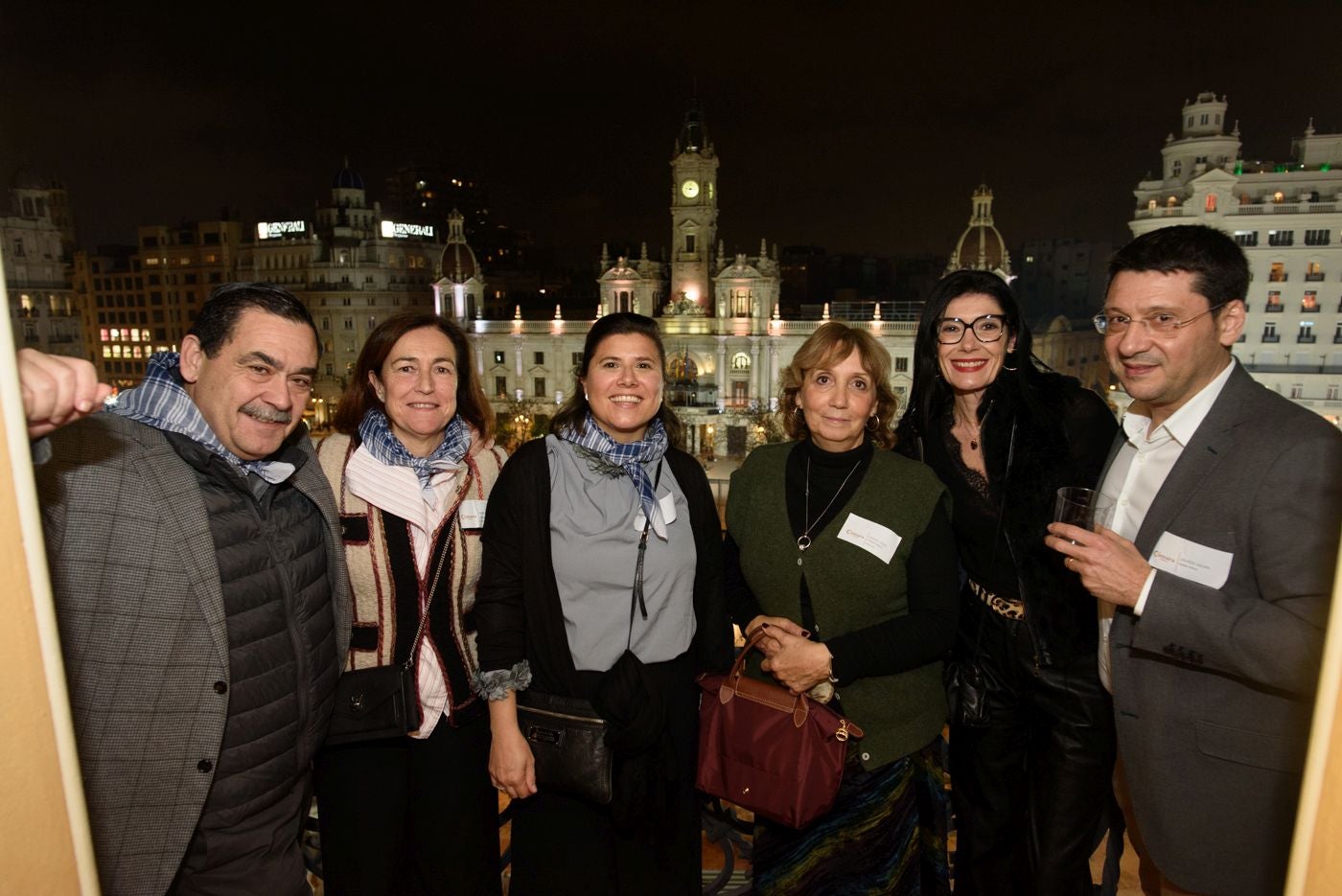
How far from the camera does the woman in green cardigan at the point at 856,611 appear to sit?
7.91ft

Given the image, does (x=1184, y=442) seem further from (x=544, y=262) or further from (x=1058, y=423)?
(x=544, y=262)

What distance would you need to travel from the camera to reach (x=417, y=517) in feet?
8.08

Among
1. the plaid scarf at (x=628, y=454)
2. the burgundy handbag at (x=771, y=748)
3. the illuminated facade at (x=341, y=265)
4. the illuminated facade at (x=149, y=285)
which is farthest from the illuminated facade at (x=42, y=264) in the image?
the burgundy handbag at (x=771, y=748)

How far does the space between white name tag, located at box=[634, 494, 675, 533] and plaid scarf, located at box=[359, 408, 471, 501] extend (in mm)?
715

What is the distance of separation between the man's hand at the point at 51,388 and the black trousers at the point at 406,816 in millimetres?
1590

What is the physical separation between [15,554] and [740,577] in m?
2.20

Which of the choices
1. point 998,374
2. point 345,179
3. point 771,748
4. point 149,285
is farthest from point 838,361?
point 149,285

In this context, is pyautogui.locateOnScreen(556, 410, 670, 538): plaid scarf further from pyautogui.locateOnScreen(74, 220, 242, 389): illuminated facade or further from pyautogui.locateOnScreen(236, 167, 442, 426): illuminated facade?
pyautogui.locateOnScreen(74, 220, 242, 389): illuminated facade

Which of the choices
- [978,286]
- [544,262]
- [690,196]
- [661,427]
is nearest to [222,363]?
[661,427]

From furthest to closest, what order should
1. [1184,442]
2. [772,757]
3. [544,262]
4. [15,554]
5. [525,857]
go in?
[544,262] → [525,857] → [772,757] → [1184,442] → [15,554]

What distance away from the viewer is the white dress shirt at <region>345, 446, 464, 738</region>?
A: 2.45 m

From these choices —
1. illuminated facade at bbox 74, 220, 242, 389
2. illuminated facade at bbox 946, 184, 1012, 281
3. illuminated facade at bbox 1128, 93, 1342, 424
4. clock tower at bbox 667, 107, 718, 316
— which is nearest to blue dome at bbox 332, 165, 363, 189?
illuminated facade at bbox 74, 220, 242, 389

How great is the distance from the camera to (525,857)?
2.46 metres

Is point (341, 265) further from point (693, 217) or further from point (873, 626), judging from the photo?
point (873, 626)
